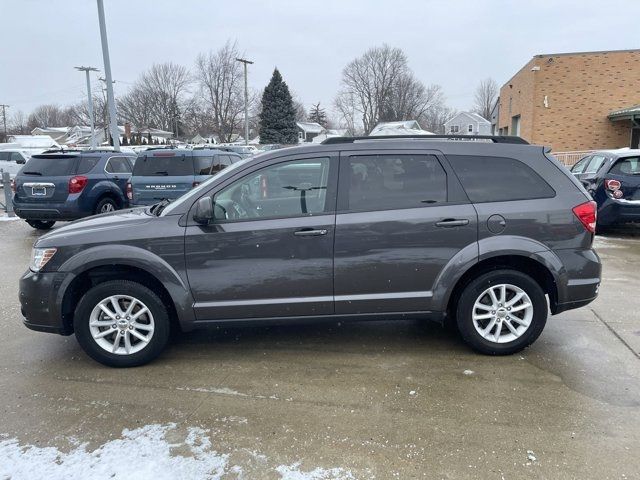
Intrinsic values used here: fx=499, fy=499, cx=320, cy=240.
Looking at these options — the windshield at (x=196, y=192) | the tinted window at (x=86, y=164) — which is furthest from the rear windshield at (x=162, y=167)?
the windshield at (x=196, y=192)

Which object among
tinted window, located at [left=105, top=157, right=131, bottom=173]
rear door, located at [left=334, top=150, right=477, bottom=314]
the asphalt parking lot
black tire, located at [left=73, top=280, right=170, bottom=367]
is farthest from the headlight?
tinted window, located at [left=105, top=157, right=131, bottom=173]

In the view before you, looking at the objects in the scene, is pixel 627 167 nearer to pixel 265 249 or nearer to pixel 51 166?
pixel 265 249

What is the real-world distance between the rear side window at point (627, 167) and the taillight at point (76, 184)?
1009cm

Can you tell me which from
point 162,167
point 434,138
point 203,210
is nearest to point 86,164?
point 162,167

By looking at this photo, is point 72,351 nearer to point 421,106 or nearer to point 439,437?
Answer: point 439,437

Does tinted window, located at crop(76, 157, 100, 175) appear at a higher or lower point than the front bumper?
higher

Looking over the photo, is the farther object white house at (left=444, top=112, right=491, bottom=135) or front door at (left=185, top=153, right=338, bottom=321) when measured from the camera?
white house at (left=444, top=112, right=491, bottom=135)

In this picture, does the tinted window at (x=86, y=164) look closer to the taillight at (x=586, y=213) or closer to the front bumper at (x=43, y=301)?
the front bumper at (x=43, y=301)

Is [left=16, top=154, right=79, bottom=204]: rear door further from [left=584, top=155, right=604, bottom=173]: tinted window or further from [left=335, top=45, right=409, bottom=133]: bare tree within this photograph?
[left=335, top=45, right=409, bottom=133]: bare tree

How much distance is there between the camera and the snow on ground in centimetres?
270

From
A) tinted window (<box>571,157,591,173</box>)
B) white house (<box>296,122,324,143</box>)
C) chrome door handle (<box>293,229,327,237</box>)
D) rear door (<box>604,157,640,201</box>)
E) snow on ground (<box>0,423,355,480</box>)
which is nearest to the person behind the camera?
snow on ground (<box>0,423,355,480</box>)

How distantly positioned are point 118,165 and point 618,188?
10137mm

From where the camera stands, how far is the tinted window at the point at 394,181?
3.97m

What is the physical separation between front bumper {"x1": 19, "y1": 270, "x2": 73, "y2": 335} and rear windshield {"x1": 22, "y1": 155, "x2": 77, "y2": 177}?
6.86 meters
